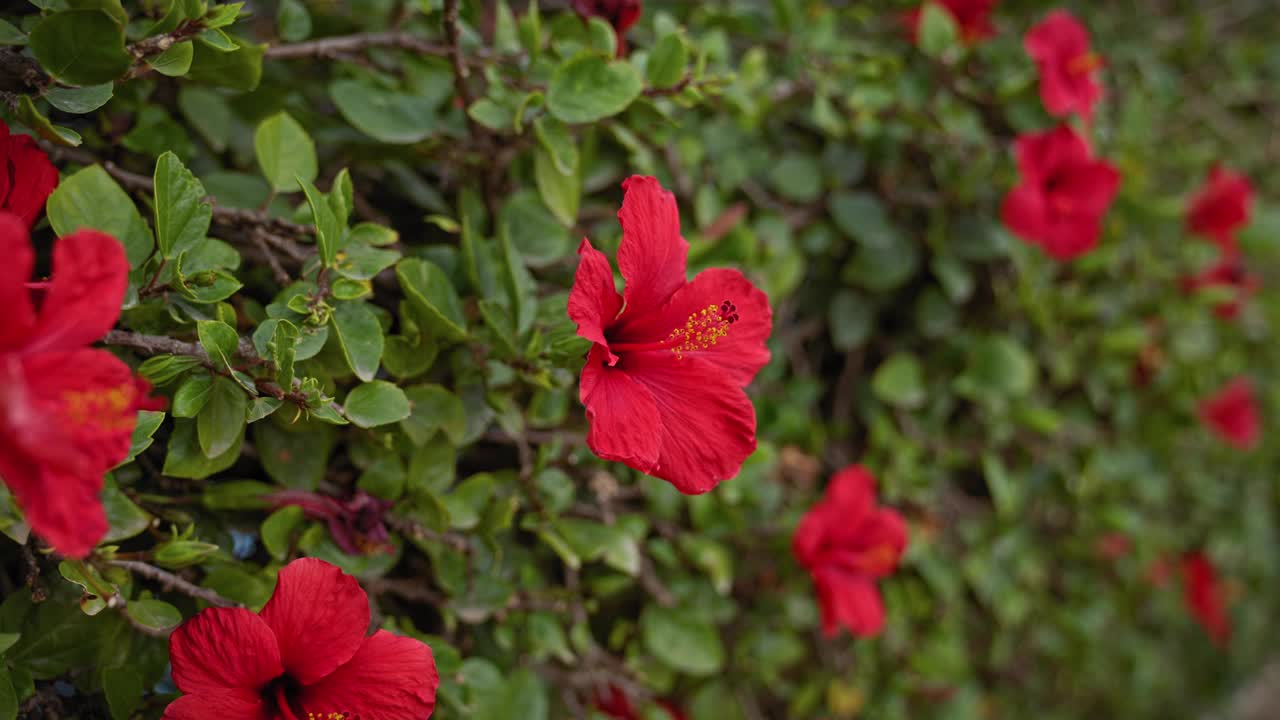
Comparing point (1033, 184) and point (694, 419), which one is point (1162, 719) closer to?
point (1033, 184)

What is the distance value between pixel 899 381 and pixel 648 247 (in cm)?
83

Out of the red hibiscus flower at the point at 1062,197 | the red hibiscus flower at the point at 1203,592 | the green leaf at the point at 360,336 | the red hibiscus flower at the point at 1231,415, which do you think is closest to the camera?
the green leaf at the point at 360,336

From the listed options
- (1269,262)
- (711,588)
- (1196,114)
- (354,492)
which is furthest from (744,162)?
(1269,262)

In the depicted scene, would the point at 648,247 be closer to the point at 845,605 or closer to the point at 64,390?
the point at 64,390

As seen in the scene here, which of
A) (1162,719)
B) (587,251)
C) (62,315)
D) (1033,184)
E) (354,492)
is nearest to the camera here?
(62,315)

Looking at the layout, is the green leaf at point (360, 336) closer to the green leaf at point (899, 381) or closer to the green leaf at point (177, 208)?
the green leaf at point (177, 208)

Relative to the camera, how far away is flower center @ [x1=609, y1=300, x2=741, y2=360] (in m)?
0.70

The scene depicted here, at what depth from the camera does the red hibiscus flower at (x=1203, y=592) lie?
6.35ft

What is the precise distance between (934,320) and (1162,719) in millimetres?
1560

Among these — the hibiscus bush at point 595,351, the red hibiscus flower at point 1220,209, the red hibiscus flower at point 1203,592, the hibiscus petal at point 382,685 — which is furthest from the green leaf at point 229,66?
the red hibiscus flower at point 1203,592

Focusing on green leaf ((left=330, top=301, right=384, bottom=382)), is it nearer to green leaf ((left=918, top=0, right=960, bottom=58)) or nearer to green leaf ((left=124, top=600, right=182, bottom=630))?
green leaf ((left=124, top=600, right=182, bottom=630))

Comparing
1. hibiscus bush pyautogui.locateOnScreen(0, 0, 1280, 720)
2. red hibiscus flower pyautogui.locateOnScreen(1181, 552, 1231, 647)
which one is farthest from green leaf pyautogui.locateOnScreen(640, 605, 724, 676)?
red hibiscus flower pyautogui.locateOnScreen(1181, 552, 1231, 647)

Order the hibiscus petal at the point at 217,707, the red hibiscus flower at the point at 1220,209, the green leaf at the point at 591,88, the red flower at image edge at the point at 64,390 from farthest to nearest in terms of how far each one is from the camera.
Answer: the red hibiscus flower at the point at 1220,209, the green leaf at the point at 591,88, the hibiscus petal at the point at 217,707, the red flower at image edge at the point at 64,390

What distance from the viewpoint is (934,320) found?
4.63ft
